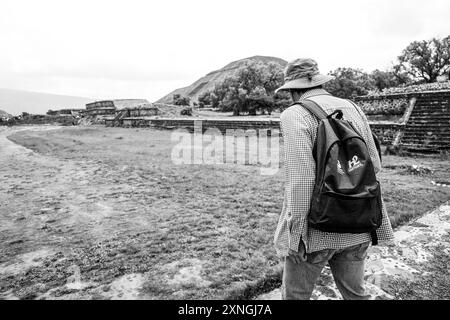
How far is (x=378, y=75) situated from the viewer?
44031mm

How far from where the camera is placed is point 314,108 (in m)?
1.76

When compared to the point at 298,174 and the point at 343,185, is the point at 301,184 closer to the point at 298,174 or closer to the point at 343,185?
the point at 298,174

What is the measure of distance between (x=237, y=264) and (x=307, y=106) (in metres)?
2.11

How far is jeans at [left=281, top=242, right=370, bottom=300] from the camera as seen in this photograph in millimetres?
1751

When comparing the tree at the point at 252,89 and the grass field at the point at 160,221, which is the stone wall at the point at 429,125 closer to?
the grass field at the point at 160,221

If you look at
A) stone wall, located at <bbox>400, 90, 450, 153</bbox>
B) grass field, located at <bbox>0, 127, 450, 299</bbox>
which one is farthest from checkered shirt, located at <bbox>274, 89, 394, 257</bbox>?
stone wall, located at <bbox>400, 90, 450, 153</bbox>

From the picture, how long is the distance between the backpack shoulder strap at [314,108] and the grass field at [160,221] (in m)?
1.82

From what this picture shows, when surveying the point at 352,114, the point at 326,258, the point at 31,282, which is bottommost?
the point at 31,282

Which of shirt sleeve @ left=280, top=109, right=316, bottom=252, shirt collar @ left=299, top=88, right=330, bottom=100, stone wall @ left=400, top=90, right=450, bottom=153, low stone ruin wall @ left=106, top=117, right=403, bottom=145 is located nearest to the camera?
shirt sleeve @ left=280, top=109, right=316, bottom=252

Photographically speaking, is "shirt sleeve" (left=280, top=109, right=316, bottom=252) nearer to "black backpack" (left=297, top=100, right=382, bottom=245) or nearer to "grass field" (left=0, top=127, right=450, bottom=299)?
"black backpack" (left=297, top=100, right=382, bottom=245)

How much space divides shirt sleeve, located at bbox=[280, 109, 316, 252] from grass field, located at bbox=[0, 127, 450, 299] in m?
1.34

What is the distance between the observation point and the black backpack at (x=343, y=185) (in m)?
1.54

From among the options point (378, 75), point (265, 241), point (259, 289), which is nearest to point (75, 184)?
point (265, 241)
